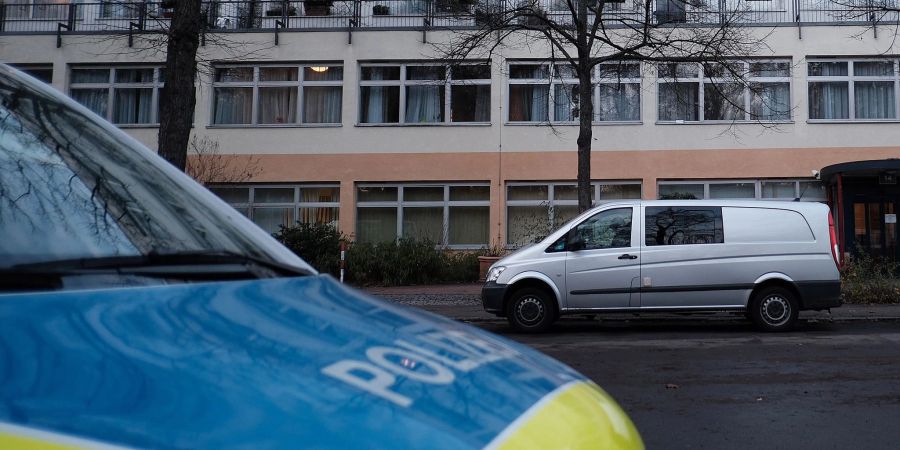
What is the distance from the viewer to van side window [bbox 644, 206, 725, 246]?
10695 mm

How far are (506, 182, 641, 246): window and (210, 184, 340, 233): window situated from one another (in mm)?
5596

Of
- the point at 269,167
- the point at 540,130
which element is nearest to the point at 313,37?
the point at 269,167

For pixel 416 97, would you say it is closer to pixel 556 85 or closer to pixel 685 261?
pixel 556 85

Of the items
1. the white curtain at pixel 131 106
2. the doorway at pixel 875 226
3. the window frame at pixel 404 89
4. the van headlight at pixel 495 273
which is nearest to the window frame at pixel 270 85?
the window frame at pixel 404 89

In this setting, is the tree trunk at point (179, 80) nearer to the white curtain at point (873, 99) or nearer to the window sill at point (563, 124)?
the window sill at point (563, 124)

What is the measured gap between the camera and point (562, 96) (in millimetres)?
22891

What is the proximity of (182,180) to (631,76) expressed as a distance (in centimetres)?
2174

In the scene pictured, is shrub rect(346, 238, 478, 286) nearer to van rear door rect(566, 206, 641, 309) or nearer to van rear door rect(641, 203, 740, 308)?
van rear door rect(566, 206, 641, 309)

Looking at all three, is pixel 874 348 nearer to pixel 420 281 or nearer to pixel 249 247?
pixel 249 247

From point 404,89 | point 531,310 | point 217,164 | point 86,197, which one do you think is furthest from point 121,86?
point 86,197

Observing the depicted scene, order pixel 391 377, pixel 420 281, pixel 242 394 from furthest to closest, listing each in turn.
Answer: pixel 420 281
pixel 391 377
pixel 242 394

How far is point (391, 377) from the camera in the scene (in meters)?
1.40

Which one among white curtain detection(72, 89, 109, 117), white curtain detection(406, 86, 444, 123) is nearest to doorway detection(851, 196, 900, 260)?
white curtain detection(406, 86, 444, 123)

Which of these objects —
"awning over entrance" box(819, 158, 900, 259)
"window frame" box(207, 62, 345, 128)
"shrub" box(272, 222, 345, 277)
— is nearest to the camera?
"shrub" box(272, 222, 345, 277)
